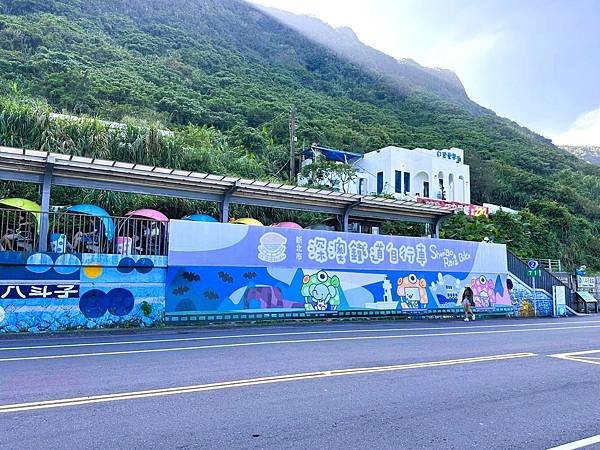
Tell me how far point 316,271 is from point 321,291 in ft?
2.56

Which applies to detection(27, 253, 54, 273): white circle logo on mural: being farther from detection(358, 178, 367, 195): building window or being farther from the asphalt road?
detection(358, 178, 367, 195): building window

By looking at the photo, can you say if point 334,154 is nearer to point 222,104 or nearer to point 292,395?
point 222,104

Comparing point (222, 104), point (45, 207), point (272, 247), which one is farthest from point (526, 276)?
point (222, 104)

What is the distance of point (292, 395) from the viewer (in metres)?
6.04

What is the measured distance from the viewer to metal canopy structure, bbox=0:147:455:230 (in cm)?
1463

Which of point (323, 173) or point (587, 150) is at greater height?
point (587, 150)

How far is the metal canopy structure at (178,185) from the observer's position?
14.6 m

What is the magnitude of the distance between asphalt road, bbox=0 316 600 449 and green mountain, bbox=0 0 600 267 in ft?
57.0

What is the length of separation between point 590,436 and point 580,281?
30.4 meters

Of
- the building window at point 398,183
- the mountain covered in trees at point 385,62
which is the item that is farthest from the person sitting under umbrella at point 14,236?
the mountain covered in trees at point 385,62

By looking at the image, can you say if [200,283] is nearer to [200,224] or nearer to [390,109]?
[200,224]

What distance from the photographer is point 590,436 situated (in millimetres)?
4770

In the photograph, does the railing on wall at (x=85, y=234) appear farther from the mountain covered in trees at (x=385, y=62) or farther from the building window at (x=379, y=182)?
the mountain covered in trees at (x=385, y=62)

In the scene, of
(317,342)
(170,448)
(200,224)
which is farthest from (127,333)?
(170,448)
